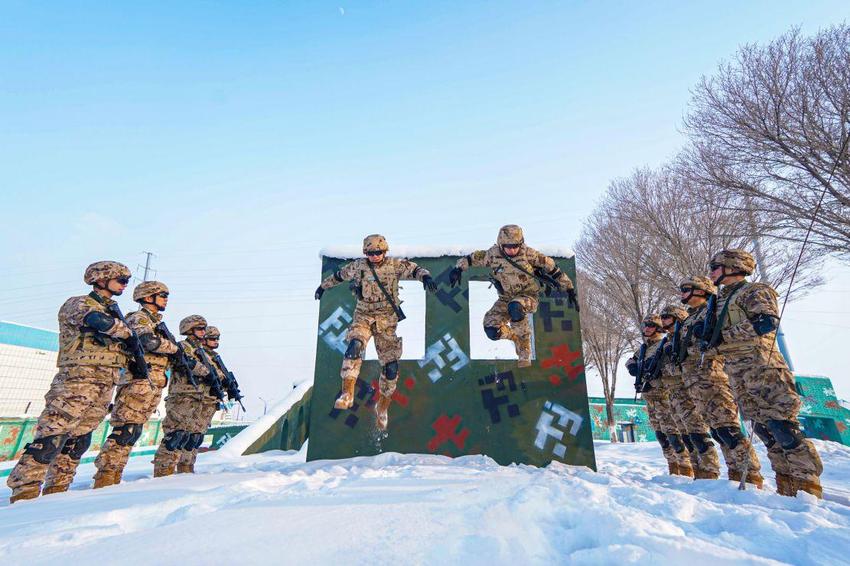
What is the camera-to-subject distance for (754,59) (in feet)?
24.0

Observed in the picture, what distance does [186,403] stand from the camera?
206 inches

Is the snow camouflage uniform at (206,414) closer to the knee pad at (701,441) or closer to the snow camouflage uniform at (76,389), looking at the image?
the snow camouflage uniform at (76,389)

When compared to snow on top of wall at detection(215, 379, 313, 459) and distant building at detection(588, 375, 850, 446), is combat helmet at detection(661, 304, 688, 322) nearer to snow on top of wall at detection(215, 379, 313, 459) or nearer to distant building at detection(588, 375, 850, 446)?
distant building at detection(588, 375, 850, 446)

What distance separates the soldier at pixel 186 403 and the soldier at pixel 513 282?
3560 mm

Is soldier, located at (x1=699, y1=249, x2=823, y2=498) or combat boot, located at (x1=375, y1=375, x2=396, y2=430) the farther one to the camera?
combat boot, located at (x1=375, y1=375, x2=396, y2=430)

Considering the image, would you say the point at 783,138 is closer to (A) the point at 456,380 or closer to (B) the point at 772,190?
(B) the point at 772,190

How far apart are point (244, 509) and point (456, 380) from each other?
4.28 meters

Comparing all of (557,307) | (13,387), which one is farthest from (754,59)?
(13,387)

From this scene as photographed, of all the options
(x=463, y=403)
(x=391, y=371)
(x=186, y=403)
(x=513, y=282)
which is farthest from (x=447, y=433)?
(x=186, y=403)

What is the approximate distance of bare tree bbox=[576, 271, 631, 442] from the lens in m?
15.0

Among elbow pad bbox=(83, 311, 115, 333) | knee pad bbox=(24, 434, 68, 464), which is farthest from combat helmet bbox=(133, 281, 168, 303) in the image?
knee pad bbox=(24, 434, 68, 464)

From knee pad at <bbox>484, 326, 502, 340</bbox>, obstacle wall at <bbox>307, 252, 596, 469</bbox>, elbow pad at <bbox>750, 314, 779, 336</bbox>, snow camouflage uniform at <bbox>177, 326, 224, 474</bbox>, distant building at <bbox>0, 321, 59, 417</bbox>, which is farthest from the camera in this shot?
distant building at <bbox>0, 321, 59, 417</bbox>

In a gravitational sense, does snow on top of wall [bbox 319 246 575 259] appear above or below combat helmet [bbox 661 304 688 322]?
above

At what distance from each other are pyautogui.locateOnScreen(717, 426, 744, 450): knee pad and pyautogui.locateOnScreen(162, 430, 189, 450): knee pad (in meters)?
6.24
